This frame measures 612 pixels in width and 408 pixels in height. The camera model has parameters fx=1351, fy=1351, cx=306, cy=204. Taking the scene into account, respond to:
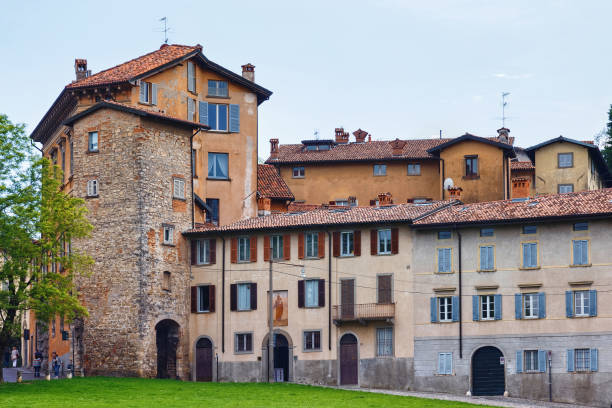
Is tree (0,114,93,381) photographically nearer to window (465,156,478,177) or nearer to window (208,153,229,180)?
window (208,153,229,180)

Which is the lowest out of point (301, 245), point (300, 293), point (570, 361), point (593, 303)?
point (570, 361)

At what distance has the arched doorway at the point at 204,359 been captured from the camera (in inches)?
3270

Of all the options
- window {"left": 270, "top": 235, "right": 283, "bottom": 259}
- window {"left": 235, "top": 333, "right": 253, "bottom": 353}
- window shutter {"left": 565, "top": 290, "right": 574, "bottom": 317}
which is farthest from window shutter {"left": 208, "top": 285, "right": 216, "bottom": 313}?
window shutter {"left": 565, "top": 290, "right": 574, "bottom": 317}

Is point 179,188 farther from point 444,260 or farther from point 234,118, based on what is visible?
point 444,260

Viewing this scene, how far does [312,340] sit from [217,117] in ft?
64.9

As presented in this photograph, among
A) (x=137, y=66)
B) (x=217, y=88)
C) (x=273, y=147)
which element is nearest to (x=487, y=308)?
(x=217, y=88)

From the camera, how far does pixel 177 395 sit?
6969 cm

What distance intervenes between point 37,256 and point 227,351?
15.5 m

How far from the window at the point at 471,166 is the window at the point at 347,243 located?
64.0 feet

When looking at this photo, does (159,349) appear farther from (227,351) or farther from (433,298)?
(433,298)

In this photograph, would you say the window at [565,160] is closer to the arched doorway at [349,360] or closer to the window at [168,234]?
the arched doorway at [349,360]

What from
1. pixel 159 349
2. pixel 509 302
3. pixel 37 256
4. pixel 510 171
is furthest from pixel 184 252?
pixel 510 171

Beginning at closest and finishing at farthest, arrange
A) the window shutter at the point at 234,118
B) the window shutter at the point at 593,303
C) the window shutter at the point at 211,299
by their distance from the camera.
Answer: the window shutter at the point at 593,303
the window shutter at the point at 211,299
the window shutter at the point at 234,118

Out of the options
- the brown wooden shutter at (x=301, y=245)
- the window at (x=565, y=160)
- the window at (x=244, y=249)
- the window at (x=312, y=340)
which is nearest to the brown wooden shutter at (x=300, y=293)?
the brown wooden shutter at (x=301, y=245)
